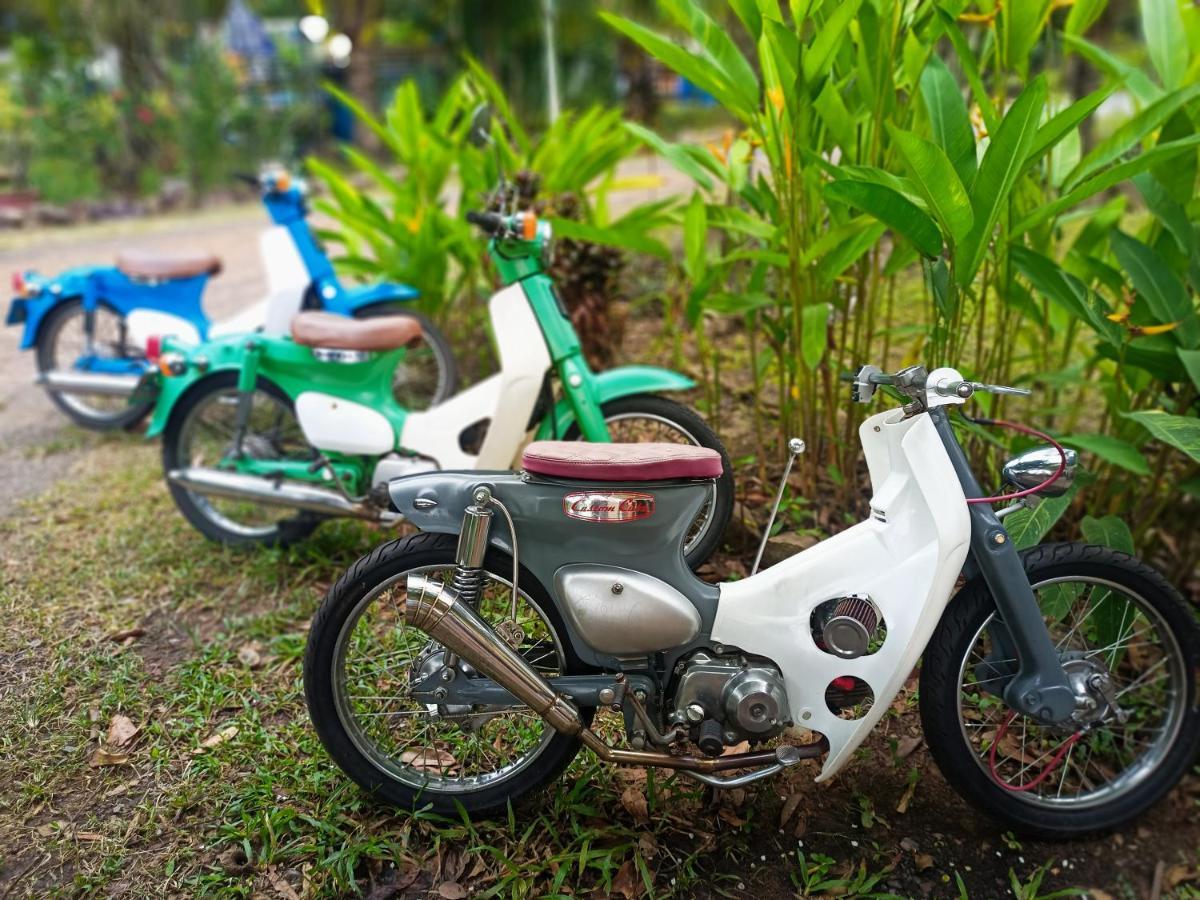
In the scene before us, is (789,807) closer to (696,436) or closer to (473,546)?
(473,546)

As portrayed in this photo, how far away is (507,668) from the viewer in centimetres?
189

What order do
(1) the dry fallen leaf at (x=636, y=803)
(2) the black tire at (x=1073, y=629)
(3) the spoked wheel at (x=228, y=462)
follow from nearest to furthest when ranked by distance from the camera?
(2) the black tire at (x=1073, y=629) < (1) the dry fallen leaf at (x=636, y=803) < (3) the spoked wheel at (x=228, y=462)

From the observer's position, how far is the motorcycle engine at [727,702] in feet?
6.33

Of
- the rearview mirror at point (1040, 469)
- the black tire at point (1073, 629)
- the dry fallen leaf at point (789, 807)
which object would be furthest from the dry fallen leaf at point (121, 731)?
the rearview mirror at point (1040, 469)

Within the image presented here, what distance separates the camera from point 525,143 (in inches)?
162

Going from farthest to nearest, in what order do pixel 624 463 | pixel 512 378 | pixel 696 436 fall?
pixel 512 378
pixel 696 436
pixel 624 463

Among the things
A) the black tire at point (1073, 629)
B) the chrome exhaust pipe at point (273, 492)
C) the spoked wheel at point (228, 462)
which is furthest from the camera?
the spoked wheel at point (228, 462)

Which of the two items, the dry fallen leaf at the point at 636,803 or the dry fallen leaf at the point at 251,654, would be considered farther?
the dry fallen leaf at the point at 251,654

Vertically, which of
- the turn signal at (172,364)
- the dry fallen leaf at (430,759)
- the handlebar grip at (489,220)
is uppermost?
the handlebar grip at (489,220)

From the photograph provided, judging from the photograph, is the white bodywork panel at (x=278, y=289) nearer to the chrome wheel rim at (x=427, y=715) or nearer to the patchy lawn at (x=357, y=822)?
the patchy lawn at (x=357, y=822)

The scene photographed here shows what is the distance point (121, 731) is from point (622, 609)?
1.32m

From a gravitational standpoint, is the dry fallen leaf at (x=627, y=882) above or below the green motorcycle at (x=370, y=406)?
below

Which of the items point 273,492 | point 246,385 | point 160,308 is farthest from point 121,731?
point 160,308

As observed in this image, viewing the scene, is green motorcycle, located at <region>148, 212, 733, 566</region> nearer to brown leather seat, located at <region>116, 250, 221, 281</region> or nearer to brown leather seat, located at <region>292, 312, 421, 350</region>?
brown leather seat, located at <region>292, 312, 421, 350</region>
